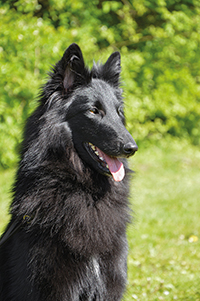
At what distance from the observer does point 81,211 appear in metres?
2.39

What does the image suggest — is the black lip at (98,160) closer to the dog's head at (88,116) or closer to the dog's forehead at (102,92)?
the dog's head at (88,116)

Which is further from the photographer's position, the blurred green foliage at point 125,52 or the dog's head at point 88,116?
the blurred green foliage at point 125,52

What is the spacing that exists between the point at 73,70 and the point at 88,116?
0.39 m

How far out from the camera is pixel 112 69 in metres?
2.79

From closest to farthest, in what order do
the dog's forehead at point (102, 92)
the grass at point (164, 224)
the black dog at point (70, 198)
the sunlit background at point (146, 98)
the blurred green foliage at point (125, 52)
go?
the black dog at point (70, 198) < the dog's forehead at point (102, 92) < the grass at point (164, 224) < the sunlit background at point (146, 98) < the blurred green foliage at point (125, 52)

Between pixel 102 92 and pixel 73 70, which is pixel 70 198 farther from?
pixel 73 70

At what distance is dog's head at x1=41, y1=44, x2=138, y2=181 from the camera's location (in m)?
2.38

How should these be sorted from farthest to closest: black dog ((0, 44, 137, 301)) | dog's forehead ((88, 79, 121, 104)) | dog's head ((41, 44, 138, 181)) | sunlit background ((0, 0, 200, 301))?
sunlit background ((0, 0, 200, 301))
dog's forehead ((88, 79, 121, 104))
dog's head ((41, 44, 138, 181))
black dog ((0, 44, 137, 301))

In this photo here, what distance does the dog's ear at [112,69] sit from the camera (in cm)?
277

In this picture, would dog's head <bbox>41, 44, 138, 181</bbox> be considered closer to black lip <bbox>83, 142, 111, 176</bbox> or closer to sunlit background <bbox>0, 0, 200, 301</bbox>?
black lip <bbox>83, 142, 111, 176</bbox>

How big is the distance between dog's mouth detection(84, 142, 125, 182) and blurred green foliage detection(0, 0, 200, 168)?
4270 mm

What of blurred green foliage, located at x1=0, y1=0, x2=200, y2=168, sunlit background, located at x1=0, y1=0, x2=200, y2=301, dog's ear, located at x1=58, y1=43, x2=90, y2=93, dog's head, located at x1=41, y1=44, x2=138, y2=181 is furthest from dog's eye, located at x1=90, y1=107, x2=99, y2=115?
blurred green foliage, located at x1=0, y1=0, x2=200, y2=168

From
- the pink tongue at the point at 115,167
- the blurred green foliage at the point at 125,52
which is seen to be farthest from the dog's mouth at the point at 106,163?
the blurred green foliage at the point at 125,52

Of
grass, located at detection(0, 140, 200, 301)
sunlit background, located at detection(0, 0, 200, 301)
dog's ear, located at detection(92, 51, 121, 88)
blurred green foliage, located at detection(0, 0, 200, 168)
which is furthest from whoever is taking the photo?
blurred green foliage, located at detection(0, 0, 200, 168)
